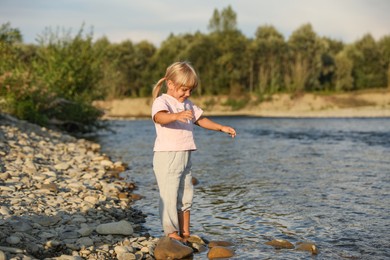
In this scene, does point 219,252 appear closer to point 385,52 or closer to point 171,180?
point 171,180

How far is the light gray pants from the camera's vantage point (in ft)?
17.6

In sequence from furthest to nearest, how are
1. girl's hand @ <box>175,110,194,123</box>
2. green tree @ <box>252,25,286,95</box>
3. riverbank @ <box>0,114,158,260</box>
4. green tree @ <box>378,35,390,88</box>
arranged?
green tree @ <box>378,35,390,88</box> → green tree @ <box>252,25,286,95</box> → riverbank @ <box>0,114,158,260</box> → girl's hand @ <box>175,110,194,123</box>

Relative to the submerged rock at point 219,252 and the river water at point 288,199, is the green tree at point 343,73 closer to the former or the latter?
the river water at point 288,199

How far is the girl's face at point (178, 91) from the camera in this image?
17.4ft

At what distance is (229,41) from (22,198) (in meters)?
53.2

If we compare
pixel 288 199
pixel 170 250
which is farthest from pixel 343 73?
pixel 170 250

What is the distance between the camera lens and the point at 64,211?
21.5 feet

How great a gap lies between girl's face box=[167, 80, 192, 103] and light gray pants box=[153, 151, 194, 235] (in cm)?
61

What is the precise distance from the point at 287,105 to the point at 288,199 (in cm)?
4464

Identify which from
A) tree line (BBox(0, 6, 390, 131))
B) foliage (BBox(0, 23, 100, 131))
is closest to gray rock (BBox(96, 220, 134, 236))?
foliage (BBox(0, 23, 100, 131))

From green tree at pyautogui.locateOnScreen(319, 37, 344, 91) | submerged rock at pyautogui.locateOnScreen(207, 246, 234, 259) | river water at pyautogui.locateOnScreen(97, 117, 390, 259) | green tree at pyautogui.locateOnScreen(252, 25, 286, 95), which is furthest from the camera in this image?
green tree at pyautogui.locateOnScreen(319, 37, 344, 91)

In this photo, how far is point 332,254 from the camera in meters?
5.42

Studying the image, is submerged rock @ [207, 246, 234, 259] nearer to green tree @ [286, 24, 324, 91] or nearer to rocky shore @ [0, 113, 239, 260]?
rocky shore @ [0, 113, 239, 260]

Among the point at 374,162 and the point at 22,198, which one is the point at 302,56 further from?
the point at 22,198
